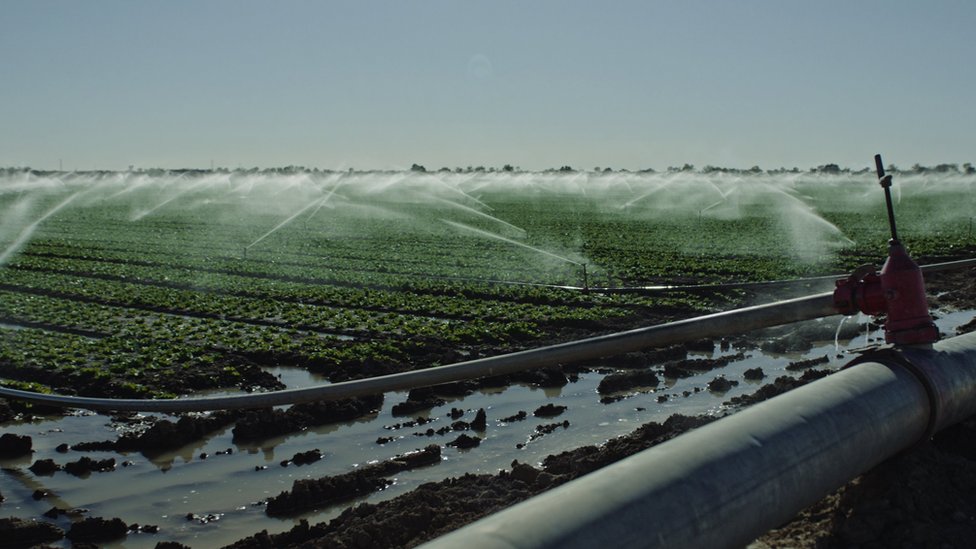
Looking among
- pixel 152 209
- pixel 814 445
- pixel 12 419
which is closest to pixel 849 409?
pixel 814 445

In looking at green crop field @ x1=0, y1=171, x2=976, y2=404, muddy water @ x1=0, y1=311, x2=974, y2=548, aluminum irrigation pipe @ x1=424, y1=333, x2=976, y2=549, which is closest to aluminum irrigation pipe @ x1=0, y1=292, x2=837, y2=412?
aluminum irrigation pipe @ x1=424, y1=333, x2=976, y2=549

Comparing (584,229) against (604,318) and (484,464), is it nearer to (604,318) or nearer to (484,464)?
(604,318)

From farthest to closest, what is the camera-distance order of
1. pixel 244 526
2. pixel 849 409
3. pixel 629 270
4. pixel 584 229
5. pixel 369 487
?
pixel 584 229, pixel 629 270, pixel 369 487, pixel 244 526, pixel 849 409

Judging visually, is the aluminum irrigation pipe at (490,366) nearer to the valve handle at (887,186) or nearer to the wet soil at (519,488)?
the valve handle at (887,186)

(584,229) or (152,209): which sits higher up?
(152,209)

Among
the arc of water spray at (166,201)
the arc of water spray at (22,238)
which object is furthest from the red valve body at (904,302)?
the arc of water spray at (166,201)

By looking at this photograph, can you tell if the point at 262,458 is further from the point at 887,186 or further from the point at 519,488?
the point at 887,186

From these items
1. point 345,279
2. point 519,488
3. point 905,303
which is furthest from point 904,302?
point 345,279
